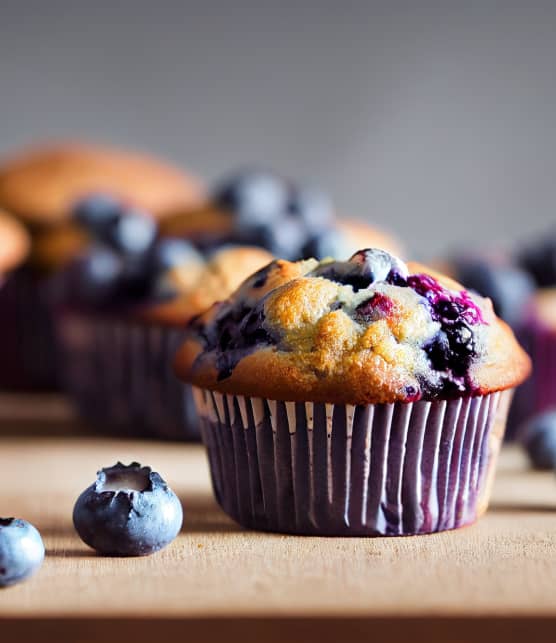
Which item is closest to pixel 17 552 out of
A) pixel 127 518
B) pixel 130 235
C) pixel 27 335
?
pixel 127 518

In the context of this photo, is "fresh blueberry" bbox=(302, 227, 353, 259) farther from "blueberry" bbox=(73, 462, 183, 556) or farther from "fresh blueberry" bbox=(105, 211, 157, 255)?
"blueberry" bbox=(73, 462, 183, 556)

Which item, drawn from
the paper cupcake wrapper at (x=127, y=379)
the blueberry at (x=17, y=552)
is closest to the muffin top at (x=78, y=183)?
the paper cupcake wrapper at (x=127, y=379)

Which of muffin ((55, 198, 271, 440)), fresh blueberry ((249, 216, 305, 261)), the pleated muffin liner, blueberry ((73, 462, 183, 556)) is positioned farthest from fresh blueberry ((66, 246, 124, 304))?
blueberry ((73, 462, 183, 556))

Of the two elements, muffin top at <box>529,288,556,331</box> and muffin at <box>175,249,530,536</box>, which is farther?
muffin top at <box>529,288,556,331</box>

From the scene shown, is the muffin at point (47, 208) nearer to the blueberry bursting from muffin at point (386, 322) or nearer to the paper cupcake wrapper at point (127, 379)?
the paper cupcake wrapper at point (127, 379)

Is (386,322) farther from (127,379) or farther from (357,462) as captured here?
(127,379)

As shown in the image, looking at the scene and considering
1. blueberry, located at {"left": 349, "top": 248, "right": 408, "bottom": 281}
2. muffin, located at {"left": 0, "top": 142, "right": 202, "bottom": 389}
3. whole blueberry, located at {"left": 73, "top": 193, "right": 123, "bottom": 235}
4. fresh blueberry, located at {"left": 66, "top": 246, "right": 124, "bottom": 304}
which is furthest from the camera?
muffin, located at {"left": 0, "top": 142, "right": 202, "bottom": 389}

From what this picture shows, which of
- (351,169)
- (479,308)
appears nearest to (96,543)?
(479,308)
